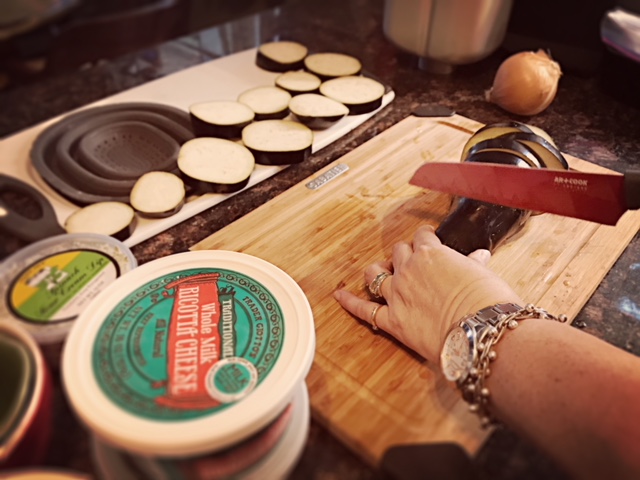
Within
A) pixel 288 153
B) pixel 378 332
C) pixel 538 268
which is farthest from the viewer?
pixel 288 153

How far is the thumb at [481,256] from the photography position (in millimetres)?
837

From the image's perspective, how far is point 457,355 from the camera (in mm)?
673

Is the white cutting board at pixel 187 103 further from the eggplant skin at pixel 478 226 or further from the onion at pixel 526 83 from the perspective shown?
the eggplant skin at pixel 478 226

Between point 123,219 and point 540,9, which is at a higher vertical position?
point 540,9

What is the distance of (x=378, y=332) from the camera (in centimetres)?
77

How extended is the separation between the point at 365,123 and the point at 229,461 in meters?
0.92

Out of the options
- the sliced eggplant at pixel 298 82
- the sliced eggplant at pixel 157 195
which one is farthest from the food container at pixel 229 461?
the sliced eggplant at pixel 298 82

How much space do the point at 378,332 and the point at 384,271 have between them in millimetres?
112

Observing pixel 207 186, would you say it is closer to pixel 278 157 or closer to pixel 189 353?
pixel 278 157

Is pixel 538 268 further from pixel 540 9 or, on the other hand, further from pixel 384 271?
pixel 540 9

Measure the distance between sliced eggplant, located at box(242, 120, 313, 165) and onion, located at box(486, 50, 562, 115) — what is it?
53 cm

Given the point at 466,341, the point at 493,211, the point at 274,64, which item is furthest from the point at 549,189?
the point at 274,64

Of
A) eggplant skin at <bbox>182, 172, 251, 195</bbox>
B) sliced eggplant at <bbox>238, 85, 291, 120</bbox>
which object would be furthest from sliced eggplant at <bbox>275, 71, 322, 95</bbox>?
eggplant skin at <bbox>182, 172, 251, 195</bbox>

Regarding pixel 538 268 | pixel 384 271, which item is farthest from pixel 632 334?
pixel 384 271
